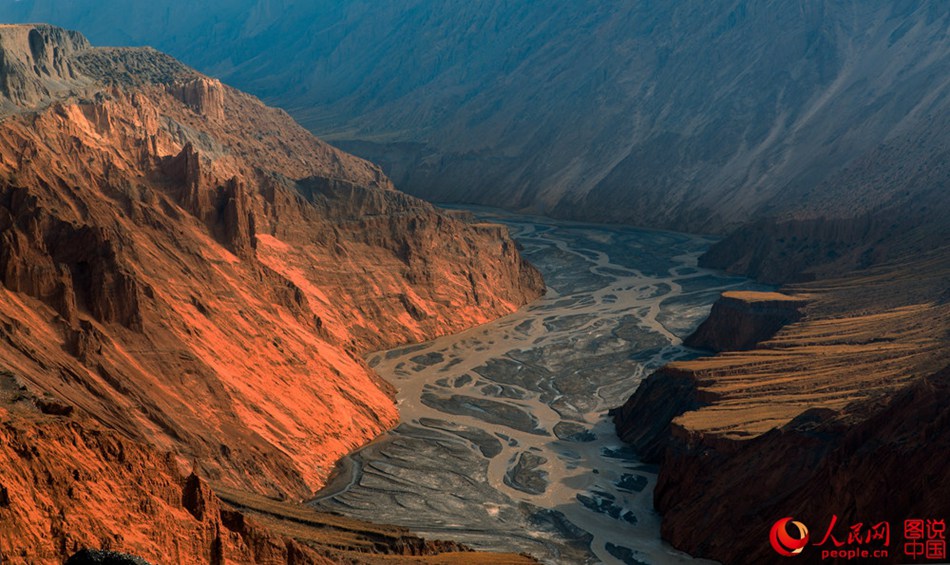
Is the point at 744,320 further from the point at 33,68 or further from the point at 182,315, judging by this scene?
the point at 33,68

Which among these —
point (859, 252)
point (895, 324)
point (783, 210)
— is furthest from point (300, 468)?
point (783, 210)

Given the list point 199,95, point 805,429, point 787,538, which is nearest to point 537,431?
point 805,429

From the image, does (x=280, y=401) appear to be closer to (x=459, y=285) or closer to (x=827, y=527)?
(x=827, y=527)

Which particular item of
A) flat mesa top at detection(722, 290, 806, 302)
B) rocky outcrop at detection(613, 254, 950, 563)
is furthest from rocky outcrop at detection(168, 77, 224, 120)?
rocky outcrop at detection(613, 254, 950, 563)

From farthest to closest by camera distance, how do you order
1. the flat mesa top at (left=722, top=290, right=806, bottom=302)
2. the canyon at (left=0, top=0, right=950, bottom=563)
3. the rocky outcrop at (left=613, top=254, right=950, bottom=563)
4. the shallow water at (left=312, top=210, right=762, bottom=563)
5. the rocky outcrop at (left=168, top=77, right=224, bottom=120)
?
the rocky outcrop at (left=168, top=77, right=224, bottom=120), the flat mesa top at (left=722, top=290, right=806, bottom=302), the shallow water at (left=312, top=210, right=762, bottom=563), the rocky outcrop at (left=613, top=254, right=950, bottom=563), the canyon at (left=0, top=0, right=950, bottom=563)

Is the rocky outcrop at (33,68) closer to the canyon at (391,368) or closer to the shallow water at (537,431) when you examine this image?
the canyon at (391,368)

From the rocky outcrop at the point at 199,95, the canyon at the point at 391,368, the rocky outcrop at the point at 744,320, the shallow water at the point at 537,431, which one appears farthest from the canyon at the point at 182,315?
the rocky outcrop at the point at 744,320

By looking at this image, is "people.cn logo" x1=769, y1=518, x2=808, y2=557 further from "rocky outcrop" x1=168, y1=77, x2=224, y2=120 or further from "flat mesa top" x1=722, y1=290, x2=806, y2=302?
"rocky outcrop" x1=168, y1=77, x2=224, y2=120
